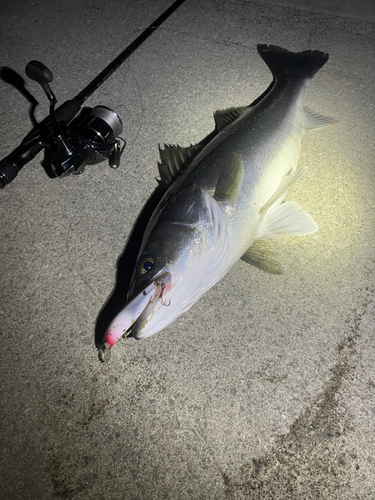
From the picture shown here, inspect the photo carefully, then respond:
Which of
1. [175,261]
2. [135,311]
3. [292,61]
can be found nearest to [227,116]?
[292,61]

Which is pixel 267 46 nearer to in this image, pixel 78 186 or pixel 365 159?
pixel 365 159

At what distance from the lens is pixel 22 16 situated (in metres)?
4.16

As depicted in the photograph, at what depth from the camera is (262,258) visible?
2.44 metres

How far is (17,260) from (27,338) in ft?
1.99

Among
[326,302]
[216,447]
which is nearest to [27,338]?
[216,447]

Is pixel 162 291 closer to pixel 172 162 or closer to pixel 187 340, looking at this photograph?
pixel 187 340

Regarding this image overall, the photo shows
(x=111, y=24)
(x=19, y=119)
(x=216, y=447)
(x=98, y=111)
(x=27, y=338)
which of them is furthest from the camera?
(x=111, y=24)

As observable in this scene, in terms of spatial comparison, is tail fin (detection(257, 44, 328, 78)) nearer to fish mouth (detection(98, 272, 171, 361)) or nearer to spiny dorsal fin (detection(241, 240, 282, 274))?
spiny dorsal fin (detection(241, 240, 282, 274))

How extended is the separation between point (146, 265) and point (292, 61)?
2.51m

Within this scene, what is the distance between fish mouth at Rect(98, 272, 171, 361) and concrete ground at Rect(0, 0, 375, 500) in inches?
25.8

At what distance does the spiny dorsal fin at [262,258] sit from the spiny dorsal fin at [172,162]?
736 mm

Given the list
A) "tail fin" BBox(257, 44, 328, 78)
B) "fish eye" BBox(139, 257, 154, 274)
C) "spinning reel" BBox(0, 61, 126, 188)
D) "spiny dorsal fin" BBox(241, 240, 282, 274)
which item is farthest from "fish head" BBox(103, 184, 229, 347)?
"tail fin" BBox(257, 44, 328, 78)

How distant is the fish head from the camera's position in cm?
173

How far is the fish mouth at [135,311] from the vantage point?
5.55ft
